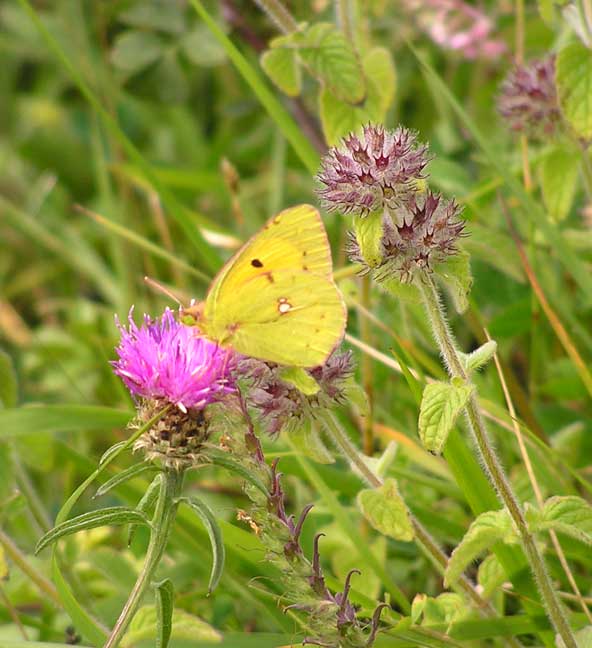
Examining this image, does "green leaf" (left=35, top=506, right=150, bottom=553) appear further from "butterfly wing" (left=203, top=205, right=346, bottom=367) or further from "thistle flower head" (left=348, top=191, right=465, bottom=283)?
"thistle flower head" (left=348, top=191, right=465, bottom=283)

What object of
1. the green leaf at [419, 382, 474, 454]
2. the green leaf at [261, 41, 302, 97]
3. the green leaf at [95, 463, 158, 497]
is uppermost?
the green leaf at [261, 41, 302, 97]

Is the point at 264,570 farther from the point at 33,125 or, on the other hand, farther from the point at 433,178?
the point at 33,125

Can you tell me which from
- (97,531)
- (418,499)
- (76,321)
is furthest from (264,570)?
(76,321)

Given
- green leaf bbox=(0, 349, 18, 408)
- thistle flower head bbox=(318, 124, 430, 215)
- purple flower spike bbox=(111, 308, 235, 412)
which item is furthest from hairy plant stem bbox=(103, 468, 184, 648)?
green leaf bbox=(0, 349, 18, 408)

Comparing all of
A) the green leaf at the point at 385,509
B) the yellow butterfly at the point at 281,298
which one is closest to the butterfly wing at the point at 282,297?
the yellow butterfly at the point at 281,298

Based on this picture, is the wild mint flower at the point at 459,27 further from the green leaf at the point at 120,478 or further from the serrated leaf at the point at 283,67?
the green leaf at the point at 120,478

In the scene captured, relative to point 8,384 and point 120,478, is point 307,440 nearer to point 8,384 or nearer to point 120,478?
point 120,478
